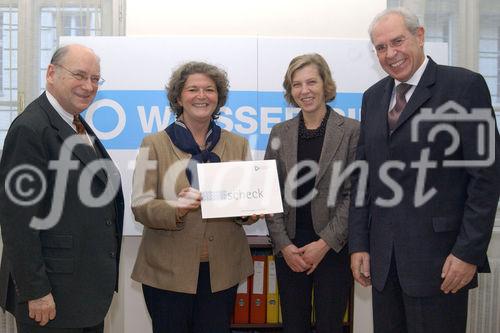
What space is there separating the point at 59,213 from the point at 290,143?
109 cm

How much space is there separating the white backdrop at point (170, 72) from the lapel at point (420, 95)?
4.32 ft

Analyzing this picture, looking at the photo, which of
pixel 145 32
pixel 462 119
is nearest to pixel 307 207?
pixel 462 119

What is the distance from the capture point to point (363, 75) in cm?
330

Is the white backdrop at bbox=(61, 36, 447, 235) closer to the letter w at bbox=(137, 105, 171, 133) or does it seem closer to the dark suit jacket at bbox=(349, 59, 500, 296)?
the letter w at bbox=(137, 105, 171, 133)

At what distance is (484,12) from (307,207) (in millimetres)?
2415

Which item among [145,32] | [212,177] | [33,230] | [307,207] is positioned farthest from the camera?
[145,32]

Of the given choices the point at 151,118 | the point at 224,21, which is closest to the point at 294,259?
the point at 151,118

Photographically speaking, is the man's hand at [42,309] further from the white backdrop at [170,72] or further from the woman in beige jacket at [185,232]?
the white backdrop at [170,72]

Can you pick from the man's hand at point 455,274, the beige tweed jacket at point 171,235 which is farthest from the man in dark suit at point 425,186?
the beige tweed jacket at point 171,235

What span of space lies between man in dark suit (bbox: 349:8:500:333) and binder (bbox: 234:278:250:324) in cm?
123

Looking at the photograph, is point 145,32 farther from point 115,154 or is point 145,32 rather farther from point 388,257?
point 388,257

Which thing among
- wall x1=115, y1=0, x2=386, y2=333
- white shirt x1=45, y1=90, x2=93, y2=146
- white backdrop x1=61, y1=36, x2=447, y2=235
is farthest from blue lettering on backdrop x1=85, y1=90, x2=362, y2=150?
white shirt x1=45, y1=90, x2=93, y2=146

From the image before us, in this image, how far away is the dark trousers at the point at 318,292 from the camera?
2338 mm

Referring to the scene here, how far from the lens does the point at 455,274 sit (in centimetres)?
187
